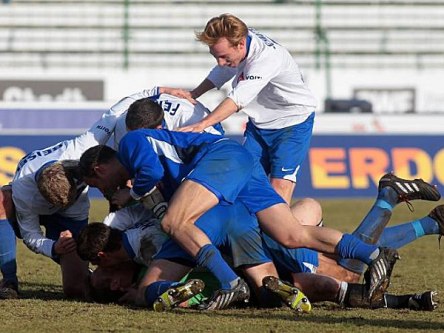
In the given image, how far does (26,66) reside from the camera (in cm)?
2661

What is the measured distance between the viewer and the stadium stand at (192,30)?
27094mm

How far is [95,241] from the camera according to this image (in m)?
7.12

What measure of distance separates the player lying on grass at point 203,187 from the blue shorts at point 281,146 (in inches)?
69.7

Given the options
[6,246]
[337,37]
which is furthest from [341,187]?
[6,246]

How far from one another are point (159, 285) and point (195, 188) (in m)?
0.72

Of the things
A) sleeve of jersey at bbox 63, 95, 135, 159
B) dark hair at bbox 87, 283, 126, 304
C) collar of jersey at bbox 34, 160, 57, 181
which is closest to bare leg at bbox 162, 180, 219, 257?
dark hair at bbox 87, 283, 126, 304

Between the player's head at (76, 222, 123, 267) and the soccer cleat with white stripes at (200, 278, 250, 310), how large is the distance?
3.10ft

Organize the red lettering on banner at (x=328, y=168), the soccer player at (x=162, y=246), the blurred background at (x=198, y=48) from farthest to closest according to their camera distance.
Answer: the blurred background at (x=198, y=48) < the red lettering on banner at (x=328, y=168) < the soccer player at (x=162, y=246)

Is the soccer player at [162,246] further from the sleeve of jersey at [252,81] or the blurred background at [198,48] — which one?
the blurred background at [198,48]

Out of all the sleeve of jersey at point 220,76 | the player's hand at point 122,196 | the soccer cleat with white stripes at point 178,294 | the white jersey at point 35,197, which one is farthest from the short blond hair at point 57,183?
the sleeve of jersey at point 220,76

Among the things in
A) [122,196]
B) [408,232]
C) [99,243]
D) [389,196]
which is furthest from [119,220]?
[408,232]

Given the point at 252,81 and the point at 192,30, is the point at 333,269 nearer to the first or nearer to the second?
the point at 252,81

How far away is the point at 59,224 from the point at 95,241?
130 centimetres

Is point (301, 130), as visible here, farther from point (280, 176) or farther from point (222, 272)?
point (222, 272)
